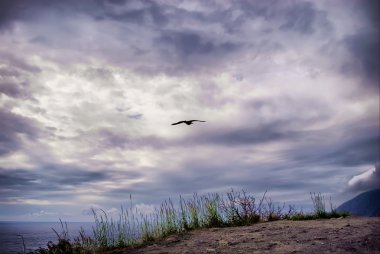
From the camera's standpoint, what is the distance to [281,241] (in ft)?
23.8

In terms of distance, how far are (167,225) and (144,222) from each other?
0.76 metres

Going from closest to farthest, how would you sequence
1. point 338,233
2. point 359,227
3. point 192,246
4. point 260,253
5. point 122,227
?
point 260,253 < point 192,246 < point 338,233 < point 359,227 < point 122,227

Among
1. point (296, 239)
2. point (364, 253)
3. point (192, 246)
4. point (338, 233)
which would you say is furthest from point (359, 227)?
point (192, 246)

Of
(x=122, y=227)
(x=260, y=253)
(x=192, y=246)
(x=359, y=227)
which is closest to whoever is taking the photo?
(x=260, y=253)

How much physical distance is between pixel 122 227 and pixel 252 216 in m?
4.51

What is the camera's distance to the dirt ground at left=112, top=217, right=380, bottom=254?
21.0 feet

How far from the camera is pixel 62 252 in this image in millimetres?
8102

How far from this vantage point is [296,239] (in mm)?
7371

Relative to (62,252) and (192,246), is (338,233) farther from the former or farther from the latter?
(62,252)

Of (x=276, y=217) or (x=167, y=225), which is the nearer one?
(x=167, y=225)

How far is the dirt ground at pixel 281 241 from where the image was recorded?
6387 mm

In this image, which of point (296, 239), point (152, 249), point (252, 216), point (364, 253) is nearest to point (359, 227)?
point (296, 239)

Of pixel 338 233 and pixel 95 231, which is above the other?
pixel 95 231

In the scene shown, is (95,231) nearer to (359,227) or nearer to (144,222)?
(144,222)
